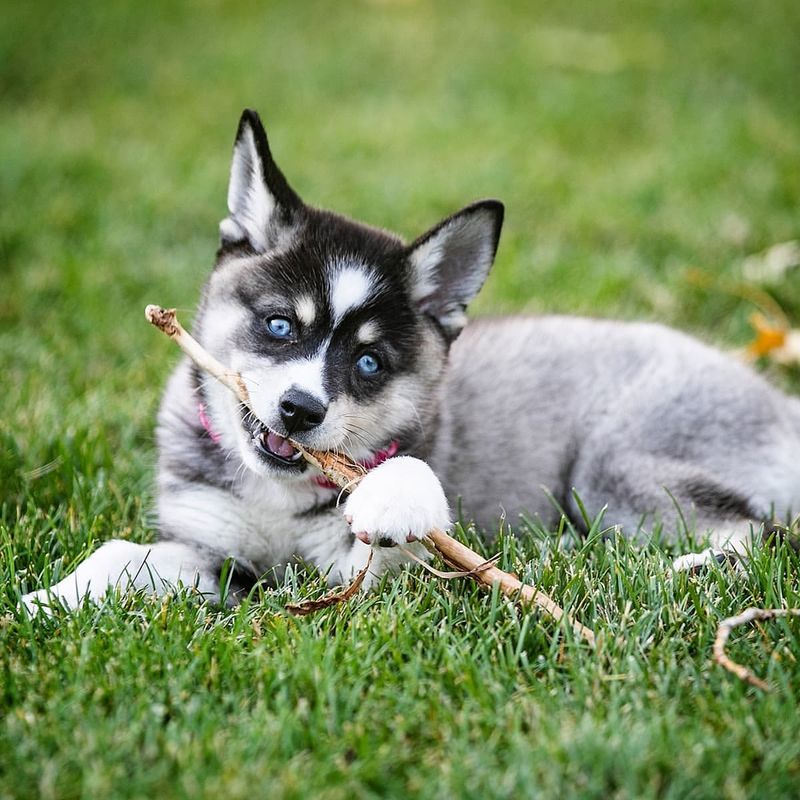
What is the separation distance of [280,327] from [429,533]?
0.91m

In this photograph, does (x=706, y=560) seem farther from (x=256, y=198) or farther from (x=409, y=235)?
(x=409, y=235)

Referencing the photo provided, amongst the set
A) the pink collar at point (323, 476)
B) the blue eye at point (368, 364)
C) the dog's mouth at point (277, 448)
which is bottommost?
the pink collar at point (323, 476)

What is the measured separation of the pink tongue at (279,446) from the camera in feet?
10.0

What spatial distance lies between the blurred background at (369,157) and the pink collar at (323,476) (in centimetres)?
44

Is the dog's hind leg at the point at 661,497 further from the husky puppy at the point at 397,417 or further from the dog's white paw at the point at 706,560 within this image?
the dog's white paw at the point at 706,560

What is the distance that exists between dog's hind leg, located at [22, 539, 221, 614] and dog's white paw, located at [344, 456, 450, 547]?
1.91 ft

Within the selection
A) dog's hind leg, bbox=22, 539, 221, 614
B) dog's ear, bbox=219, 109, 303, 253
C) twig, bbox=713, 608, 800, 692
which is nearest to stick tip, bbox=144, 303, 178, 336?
dog's ear, bbox=219, 109, 303, 253

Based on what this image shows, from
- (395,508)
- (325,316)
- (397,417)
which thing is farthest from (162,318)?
(395,508)

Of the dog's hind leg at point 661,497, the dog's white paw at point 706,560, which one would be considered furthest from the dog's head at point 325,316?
the dog's white paw at point 706,560

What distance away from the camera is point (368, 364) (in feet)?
10.5

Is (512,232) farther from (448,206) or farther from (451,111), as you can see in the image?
(451,111)

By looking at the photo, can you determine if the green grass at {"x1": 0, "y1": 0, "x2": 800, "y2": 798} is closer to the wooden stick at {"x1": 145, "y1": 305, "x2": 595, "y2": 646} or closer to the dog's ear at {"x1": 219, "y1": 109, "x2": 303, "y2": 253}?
the wooden stick at {"x1": 145, "y1": 305, "x2": 595, "y2": 646}

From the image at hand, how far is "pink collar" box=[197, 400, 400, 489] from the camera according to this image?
3197mm

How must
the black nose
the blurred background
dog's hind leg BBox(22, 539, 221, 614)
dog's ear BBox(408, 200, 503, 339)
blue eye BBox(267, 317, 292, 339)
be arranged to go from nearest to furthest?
dog's hind leg BBox(22, 539, 221, 614) → the black nose → blue eye BBox(267, 317, 292, 339) → dog's ear BBox(408, 200, 503, 339) → the blurred background
